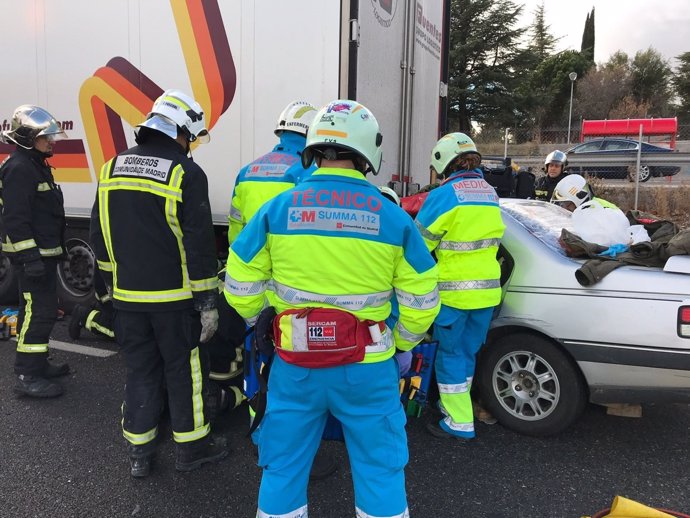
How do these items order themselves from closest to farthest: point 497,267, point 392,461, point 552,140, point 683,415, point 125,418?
point 392,461 < point 125,418 < point 497,267 < point 683,415 < point 552,140

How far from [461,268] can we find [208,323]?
1559 mm

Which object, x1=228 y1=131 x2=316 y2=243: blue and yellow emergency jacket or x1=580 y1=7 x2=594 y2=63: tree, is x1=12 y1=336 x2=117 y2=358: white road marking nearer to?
x1=228 y1=131 x2=316 y2=243: blue and yellow emergency jacket

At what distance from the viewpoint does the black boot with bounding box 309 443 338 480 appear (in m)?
3.03

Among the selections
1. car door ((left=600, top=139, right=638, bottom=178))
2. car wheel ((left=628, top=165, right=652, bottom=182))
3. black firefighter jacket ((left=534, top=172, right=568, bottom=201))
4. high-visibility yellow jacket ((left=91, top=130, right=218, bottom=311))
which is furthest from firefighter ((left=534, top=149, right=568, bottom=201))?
car door ((left=600, top=139, right=638, bottom=178))

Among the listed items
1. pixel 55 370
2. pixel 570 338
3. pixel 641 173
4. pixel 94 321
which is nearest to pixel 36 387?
pixel 55 370

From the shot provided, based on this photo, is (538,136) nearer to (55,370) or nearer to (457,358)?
(457,358)

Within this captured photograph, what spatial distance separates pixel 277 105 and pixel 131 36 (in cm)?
165

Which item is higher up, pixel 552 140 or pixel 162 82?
pixel 552 140

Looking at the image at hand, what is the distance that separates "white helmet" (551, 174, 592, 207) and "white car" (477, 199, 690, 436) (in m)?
1.47

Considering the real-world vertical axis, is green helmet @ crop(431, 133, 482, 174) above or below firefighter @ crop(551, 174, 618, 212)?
above

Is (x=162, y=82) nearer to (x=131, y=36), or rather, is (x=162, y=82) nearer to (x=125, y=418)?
(x=131, y=36)

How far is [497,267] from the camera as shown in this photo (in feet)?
11.2

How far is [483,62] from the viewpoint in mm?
34500

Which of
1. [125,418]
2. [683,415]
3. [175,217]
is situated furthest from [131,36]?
[683,415]
